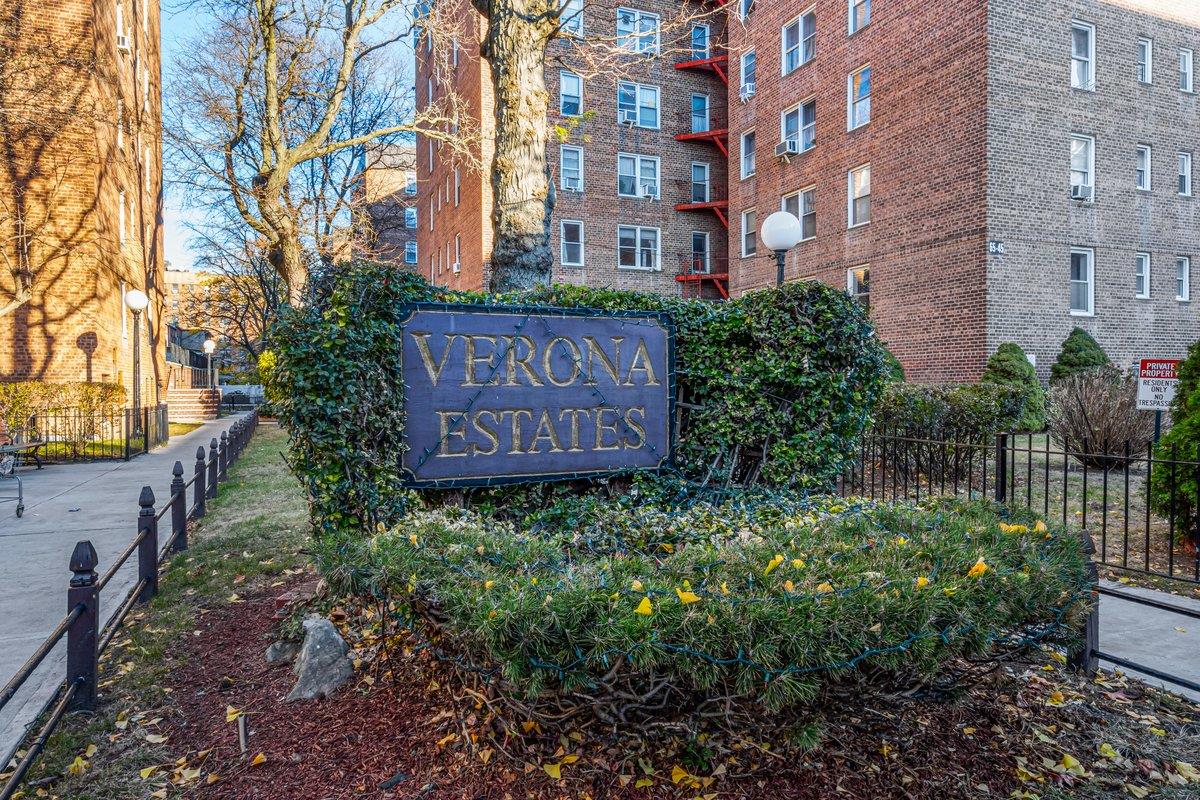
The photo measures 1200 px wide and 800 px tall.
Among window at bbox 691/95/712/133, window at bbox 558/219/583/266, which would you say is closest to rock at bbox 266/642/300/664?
window at bbox 558/219/583/266

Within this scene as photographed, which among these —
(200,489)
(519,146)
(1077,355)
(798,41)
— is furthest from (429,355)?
(798,41)

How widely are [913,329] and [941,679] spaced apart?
1685cm

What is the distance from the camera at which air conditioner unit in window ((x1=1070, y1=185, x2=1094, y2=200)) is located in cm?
1748

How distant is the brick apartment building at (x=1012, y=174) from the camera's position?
54.2 ft

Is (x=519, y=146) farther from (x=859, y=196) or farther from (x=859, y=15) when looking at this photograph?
(x=859, y=15)

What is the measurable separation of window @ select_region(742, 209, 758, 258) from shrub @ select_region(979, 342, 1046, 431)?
1043 cm

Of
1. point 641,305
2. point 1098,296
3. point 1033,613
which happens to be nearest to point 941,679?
point 1033,613

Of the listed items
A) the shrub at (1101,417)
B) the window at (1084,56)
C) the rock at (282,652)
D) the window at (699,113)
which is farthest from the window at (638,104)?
the rock at (282,652)

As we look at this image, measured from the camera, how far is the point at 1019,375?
15.4 metres

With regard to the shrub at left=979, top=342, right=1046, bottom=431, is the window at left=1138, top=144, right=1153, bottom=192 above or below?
above

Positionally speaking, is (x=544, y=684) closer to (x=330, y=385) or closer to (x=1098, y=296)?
(x=330, y=385)

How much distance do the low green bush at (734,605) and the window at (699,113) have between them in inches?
1080

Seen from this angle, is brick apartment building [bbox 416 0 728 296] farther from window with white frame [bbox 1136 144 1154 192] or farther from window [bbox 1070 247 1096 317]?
window with white frame [bbox 1136 144 1154 192]

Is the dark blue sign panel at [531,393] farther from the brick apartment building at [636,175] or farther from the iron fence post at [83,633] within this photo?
the brick apartment building at [636,175]
